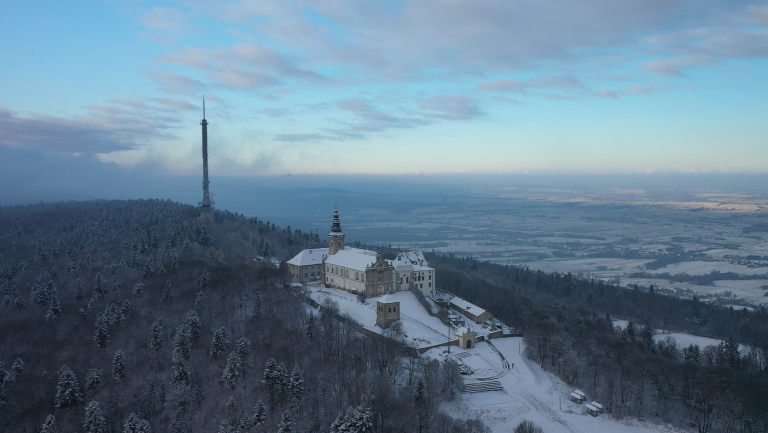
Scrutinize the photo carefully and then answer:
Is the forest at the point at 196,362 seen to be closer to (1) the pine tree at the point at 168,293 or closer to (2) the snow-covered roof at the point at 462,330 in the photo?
(1) the pine tree at the point at 168,293

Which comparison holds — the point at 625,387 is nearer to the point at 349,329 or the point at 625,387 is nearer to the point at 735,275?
the point at 349,329

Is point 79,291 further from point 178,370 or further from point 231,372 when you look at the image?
point 231,372

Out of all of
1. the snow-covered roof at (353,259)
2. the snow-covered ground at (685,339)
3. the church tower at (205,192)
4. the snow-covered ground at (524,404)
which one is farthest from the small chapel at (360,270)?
the church tower at (205,192)

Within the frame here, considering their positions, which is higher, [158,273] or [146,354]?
[158,273]

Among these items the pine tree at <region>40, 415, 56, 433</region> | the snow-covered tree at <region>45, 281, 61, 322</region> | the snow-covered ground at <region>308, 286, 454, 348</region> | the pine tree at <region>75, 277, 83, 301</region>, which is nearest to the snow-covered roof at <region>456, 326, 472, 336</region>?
the snow-covered ground at <region>308, 286, 454, 348</region>

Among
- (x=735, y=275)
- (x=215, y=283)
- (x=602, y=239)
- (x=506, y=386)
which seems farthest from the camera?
(x=602, y=239)

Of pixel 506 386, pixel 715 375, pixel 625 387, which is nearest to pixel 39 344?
pixel 506 386

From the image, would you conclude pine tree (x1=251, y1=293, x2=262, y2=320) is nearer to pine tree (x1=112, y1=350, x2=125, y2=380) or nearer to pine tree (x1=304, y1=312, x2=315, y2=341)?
pine tree (x1=304, y1=312, x2=315, y2=341)
